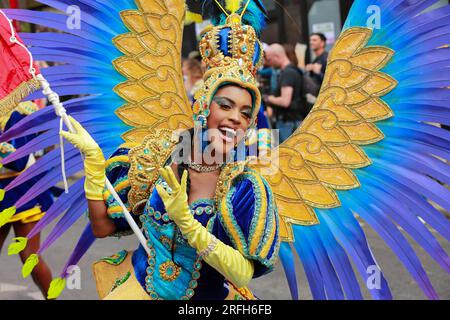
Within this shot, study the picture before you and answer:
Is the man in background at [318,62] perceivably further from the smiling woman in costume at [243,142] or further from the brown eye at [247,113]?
the brown eye at [247,113]

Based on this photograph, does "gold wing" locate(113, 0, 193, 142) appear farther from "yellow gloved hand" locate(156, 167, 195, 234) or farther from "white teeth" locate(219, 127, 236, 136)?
"yellow gloved hand" locate(156, 167, 195, 234)

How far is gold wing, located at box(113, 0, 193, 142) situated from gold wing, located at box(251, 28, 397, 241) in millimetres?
493

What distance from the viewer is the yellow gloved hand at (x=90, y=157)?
192cm

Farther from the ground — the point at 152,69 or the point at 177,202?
the point at 152,69

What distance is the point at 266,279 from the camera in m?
→ 4.55

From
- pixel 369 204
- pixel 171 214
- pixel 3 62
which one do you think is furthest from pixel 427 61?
pixel 3 62

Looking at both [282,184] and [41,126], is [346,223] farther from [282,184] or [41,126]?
[41,126]

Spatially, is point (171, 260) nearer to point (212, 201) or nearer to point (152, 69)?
point (212, 201)

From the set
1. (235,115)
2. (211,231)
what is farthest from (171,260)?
(235,115)

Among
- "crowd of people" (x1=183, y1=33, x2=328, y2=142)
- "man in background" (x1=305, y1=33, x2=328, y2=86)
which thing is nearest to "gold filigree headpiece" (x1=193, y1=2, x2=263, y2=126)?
"crowd of people" (x1=183, y1=33, x2=328, y2=142)

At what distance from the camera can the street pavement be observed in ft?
13.6

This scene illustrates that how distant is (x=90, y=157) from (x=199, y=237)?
518 mm

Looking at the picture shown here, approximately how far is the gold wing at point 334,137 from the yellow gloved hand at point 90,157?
64 centimetres

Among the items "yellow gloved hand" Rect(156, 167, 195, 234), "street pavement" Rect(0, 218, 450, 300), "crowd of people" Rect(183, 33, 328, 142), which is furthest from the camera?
"crowd of people" Rect(183, 33, 328, 142)
